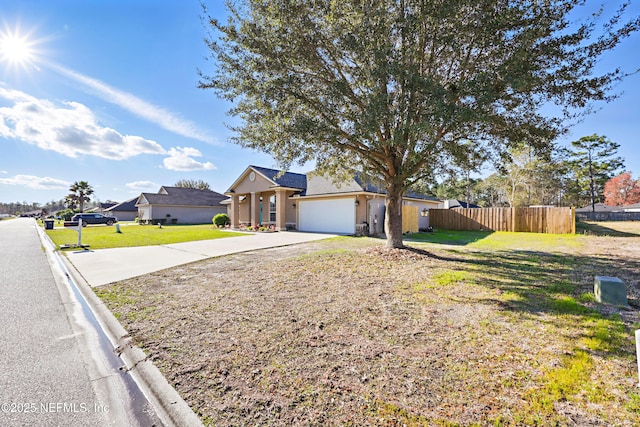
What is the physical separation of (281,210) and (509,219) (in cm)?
1636

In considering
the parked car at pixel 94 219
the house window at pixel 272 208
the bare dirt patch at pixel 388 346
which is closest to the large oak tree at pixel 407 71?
the bare dirt patch at pixel 388 346

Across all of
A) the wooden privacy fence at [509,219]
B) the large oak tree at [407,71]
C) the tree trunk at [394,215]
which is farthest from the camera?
the wooden privacy fence at [509,219]

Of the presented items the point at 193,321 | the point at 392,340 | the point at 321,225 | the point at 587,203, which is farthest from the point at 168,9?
the point at 587,203

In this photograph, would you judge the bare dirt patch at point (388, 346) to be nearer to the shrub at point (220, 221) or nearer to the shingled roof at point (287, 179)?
the shingled roof at point (287, 179)

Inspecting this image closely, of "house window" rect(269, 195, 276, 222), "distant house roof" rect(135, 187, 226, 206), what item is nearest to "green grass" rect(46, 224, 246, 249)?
"house window" rect(269, 195, 276, 222)

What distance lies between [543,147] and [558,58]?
229 centimetres

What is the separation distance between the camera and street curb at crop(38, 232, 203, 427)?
2.29 meters

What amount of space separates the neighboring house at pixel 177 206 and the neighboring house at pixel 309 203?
50.9 ft

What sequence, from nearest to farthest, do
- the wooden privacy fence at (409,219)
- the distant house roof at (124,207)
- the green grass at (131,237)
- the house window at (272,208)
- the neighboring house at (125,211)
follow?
the green grass at (131,237)
the wooden privacy fence at (409,219)
the house window at (272,208)
the distant house roof at (124,207)
the neighboring house at (125,211)

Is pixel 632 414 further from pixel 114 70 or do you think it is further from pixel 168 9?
pixel 114 70

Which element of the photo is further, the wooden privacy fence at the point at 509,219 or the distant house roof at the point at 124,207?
the distant house roof at the point at 124,207

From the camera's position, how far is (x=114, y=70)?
10516mm

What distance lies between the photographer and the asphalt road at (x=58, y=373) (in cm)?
235

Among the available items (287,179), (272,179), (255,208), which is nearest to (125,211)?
(255,208)
